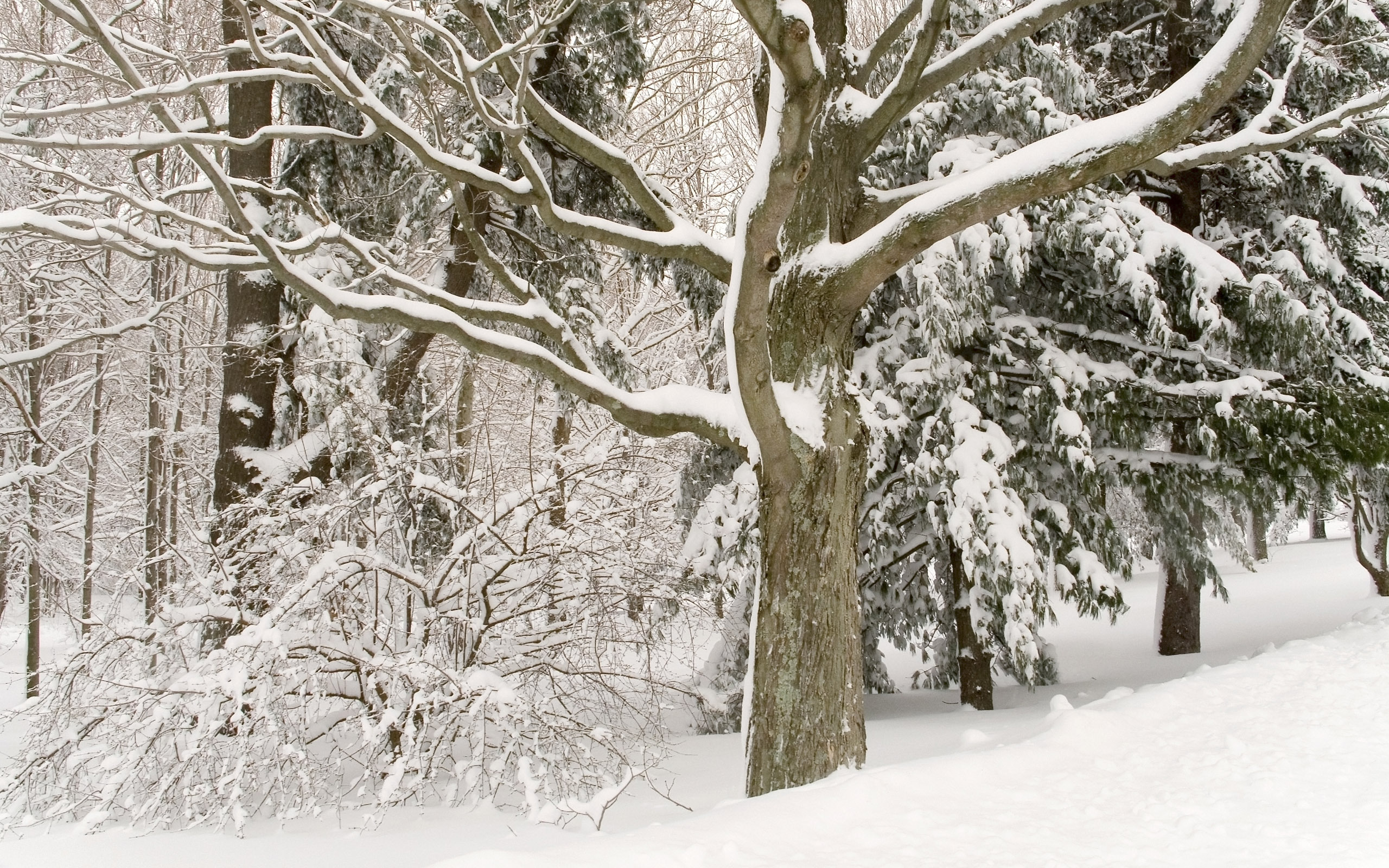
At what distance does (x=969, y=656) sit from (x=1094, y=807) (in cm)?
425

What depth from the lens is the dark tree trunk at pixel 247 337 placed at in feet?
24.8

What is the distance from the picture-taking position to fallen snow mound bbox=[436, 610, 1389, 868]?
311cm

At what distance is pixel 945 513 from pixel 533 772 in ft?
11.9

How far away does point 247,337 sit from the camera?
302 inches

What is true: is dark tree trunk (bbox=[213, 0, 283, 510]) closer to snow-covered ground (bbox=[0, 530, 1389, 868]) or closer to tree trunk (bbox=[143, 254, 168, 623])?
tree trunk (bbox=[143, 254, 168, 623])

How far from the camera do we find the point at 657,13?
10773mm

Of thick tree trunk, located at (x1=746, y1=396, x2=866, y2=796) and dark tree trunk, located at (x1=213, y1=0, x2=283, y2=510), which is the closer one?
thick tree trunk, located at (x1=746, y1=396, x2=866, y2=796)

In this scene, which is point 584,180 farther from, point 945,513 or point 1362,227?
point 1362,227

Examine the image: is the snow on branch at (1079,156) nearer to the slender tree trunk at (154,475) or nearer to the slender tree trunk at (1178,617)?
the slender tree trunk at (154,475)

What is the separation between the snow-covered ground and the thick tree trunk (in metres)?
0.30

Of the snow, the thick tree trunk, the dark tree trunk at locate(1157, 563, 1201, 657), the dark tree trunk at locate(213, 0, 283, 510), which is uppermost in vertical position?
the dark tree trunk at locate(213, 0, 283, 510)

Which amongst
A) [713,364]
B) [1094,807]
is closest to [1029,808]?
[1094,807]

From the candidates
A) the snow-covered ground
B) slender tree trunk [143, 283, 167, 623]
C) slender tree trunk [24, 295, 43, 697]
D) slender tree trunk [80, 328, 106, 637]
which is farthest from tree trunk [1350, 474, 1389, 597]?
slender tree trunk [24, 295, 43, 697]

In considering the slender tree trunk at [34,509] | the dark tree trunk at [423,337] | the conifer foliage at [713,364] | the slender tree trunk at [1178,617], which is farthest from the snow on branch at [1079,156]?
the slender tree trunk at [34,509]
